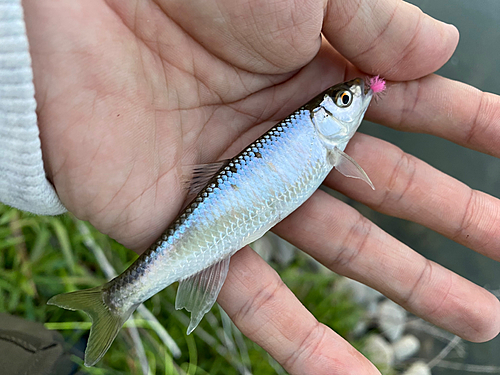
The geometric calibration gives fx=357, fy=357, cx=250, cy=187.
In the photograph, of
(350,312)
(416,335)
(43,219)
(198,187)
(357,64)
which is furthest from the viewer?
(416,335)

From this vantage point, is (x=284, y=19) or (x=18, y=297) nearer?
(x=284, y=19)

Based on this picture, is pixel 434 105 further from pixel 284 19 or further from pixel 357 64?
pixel 284 19

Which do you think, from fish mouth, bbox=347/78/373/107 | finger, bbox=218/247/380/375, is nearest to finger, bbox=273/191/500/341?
finger, bbox=218/247/380/375

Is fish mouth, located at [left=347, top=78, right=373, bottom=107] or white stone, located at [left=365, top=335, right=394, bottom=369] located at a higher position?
fish mouth, located at [left=347, top=78, right=373, bottom=107]

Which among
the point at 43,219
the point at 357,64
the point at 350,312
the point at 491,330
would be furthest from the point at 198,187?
the point at 350,312

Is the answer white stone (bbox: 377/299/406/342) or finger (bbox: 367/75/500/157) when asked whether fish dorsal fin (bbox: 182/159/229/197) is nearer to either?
finger (bbox: 367/75/500/157)

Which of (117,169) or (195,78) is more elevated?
(195,78)

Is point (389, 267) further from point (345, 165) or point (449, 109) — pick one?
point (449, 109)
